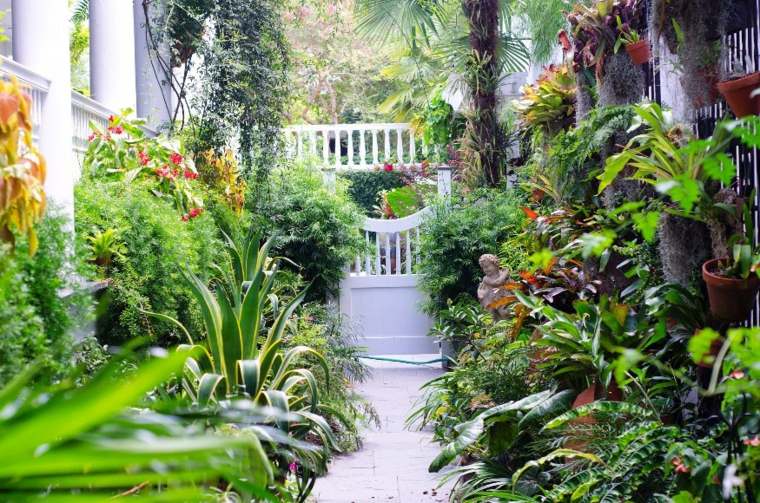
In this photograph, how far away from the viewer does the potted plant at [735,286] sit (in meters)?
3.25

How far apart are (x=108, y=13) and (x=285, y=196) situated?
108 inches

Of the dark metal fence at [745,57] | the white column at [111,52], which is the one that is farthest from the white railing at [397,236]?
the dark metal fence at [745,57]

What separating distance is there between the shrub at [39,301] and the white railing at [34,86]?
0.77 meters

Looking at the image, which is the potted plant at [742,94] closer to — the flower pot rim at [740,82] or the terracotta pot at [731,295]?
the flower pot rim at [740,82]

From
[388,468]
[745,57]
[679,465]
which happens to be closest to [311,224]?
[388,468]

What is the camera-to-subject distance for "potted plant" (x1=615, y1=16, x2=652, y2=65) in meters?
4.82

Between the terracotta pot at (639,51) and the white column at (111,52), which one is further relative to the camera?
the white column at (111,52)

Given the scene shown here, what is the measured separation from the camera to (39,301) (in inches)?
124

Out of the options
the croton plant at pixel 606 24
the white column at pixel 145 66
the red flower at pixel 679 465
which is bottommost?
the red flower at pixel 679 465

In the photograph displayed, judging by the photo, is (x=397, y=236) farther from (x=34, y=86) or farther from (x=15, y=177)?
(x=15, y=177)

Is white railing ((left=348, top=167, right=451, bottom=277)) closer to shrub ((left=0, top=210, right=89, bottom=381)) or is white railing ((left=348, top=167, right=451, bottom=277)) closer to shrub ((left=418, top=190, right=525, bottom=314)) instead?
shrub ((left=418, top=190, right=525, bottom=314))

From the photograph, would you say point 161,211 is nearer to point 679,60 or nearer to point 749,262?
point 679,60

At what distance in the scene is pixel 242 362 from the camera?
13.1ft

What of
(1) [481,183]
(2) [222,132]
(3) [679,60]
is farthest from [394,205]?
(3) [679,60]
